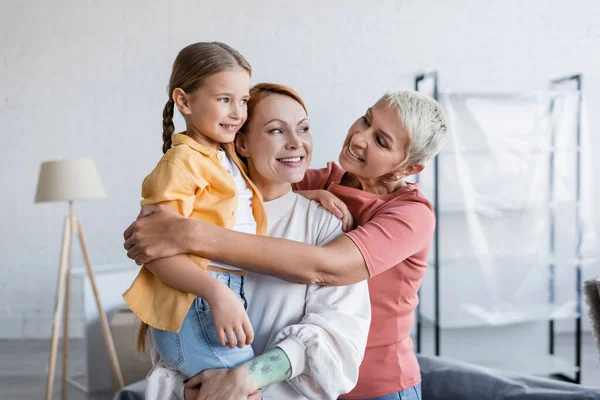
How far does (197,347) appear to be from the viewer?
1235 millimetres

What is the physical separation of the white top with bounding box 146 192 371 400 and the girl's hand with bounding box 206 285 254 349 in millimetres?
105

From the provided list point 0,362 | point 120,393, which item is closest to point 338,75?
point 120,393

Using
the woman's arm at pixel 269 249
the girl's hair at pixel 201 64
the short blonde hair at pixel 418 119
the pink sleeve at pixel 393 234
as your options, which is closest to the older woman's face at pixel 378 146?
the short blonde hair at pixel 418 119

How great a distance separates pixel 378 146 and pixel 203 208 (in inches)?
19.9

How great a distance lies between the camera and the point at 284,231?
1.44m

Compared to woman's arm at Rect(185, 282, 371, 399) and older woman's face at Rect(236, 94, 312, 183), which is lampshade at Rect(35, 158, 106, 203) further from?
woman's arm at Rect(185, 282, 371, 399)

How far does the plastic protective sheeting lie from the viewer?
361 centimetres

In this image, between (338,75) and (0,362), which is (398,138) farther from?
(0,362)

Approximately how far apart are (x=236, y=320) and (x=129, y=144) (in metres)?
3.28

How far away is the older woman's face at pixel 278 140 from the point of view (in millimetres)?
1438

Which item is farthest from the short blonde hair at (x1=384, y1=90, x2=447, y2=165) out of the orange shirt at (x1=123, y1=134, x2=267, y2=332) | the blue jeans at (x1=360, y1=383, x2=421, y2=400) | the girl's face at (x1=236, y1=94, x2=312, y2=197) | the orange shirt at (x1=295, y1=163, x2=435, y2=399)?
the blue jeans at (x1=360, y1=383, x2=421, y2=400)

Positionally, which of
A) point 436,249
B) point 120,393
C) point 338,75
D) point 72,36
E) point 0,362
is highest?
point 72,36

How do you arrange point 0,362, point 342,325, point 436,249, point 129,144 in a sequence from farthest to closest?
point 129,144 → point 0,362 → point 436,249 → point 342,325

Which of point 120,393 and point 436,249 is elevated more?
point 436,249
